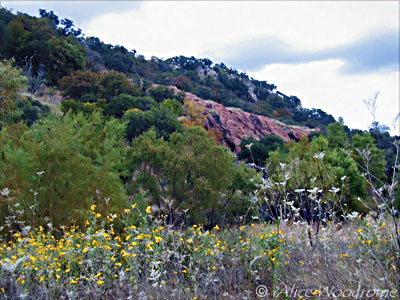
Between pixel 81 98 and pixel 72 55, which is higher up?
pixel 72 55

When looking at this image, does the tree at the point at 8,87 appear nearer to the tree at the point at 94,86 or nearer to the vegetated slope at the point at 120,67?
the vegetated slope at the point at 120,67

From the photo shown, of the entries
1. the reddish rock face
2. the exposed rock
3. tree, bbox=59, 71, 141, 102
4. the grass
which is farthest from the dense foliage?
the exposed rock

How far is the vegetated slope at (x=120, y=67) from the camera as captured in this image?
35.2 meters

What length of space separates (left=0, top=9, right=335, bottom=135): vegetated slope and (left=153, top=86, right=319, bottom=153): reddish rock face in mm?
6726

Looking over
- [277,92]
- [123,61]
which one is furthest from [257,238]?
[277,92]

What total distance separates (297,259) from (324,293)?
1081mm

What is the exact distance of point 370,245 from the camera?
3783 mm

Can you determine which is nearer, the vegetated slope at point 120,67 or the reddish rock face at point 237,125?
the vegetated slope at point 120,67

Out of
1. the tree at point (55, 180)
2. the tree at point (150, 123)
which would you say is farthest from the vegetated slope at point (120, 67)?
the tree at point (55, 180)

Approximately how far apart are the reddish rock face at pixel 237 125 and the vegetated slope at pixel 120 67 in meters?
6.73

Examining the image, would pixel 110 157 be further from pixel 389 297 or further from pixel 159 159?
pixel 389 297

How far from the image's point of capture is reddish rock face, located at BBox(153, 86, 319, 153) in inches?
1554

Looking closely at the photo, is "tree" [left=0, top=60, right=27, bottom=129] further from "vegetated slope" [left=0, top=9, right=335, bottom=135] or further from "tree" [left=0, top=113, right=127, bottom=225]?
"vegetated slope" [left=0, top=9, right=335, bottom=135]

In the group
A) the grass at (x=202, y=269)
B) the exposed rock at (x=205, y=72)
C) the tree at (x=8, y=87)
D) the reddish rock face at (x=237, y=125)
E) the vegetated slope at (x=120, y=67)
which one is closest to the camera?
the grass at (x=202, y=269)
